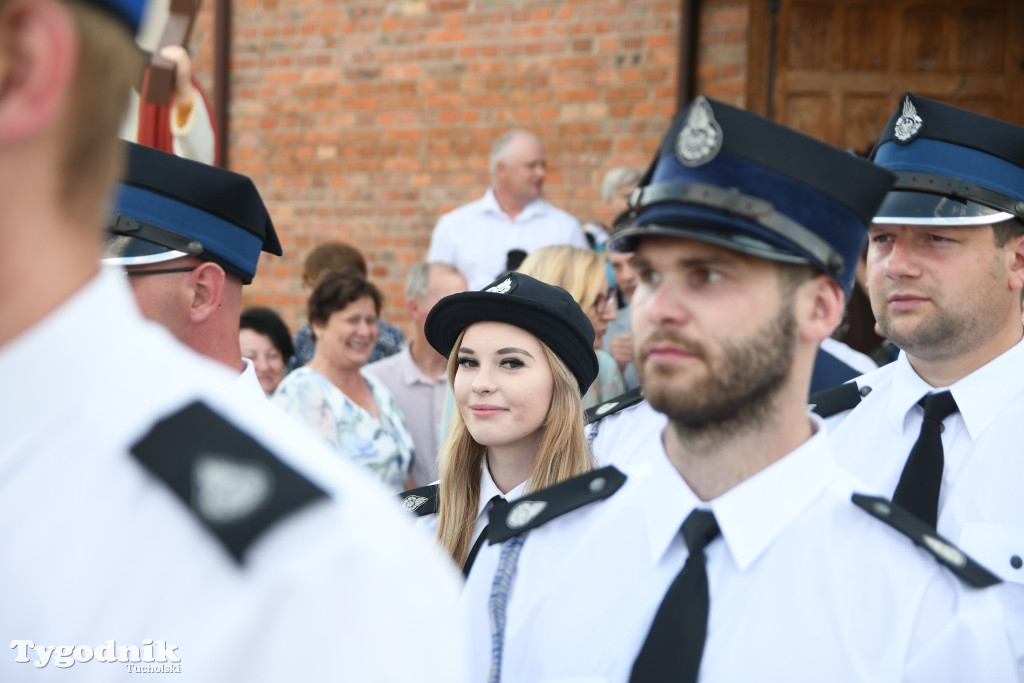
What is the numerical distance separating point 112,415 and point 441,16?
22.5 ft

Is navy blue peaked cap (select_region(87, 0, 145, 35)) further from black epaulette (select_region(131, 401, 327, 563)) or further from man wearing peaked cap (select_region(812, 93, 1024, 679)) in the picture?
man wearing peaked cap (select_region(812, 93, 1024, 679))

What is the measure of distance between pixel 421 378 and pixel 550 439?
2.23m

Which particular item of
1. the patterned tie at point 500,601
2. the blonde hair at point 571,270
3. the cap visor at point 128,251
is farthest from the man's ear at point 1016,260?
the cap visor at point 128,251

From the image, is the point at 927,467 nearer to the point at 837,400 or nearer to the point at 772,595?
the point at 837,400

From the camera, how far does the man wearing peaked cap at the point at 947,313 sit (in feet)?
8.39

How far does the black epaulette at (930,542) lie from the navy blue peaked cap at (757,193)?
14.4 inches

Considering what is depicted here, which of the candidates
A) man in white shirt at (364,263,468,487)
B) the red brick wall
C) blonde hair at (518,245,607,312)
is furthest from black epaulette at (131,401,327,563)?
the red brick wall

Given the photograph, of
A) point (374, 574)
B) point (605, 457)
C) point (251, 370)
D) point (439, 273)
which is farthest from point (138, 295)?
point (439, 273)

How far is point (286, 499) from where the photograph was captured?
0.81 metres

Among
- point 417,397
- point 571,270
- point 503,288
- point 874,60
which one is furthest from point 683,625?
point 874,60

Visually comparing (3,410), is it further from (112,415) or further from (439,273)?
(439,273)

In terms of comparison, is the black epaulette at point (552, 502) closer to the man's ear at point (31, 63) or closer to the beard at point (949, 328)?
the beard at point (949, 328)

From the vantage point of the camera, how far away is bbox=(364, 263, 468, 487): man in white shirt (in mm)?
5047

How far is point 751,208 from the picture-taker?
5.64 feet
